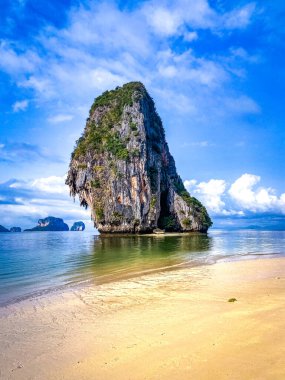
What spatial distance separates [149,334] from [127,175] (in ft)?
211

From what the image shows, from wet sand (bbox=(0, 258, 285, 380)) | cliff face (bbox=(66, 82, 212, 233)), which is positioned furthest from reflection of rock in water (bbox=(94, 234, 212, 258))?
cliff face (bbox=(66, 82, 212, 233))

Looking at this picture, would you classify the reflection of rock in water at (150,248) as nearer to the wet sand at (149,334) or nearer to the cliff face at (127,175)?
the wet sand at (149,334)

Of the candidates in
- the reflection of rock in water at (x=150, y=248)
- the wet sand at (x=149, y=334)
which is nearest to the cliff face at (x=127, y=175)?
the reflection of rock in water at (x=150, y=248)

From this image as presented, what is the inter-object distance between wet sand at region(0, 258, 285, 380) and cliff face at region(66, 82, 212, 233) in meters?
57.7

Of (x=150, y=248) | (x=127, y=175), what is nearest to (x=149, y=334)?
(x=150, y=248)

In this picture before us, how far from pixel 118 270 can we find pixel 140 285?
4789 millimetres

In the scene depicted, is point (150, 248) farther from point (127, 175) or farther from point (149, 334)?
point (127, 175)

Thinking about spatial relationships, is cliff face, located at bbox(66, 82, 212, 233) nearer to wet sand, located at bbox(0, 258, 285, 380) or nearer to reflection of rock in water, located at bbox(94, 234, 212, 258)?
reflection of rock in water, located at bbox(94, 234, 212, 258)

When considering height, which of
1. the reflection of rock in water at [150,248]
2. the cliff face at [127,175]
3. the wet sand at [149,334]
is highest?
the cliff face at [127,175]

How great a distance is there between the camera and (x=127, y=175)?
7006cm

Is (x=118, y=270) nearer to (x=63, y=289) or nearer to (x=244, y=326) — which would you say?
(x=63, y=289)

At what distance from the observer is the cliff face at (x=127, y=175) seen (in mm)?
68688

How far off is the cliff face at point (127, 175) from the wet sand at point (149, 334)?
189 ft

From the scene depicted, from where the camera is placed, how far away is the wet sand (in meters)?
4.56
